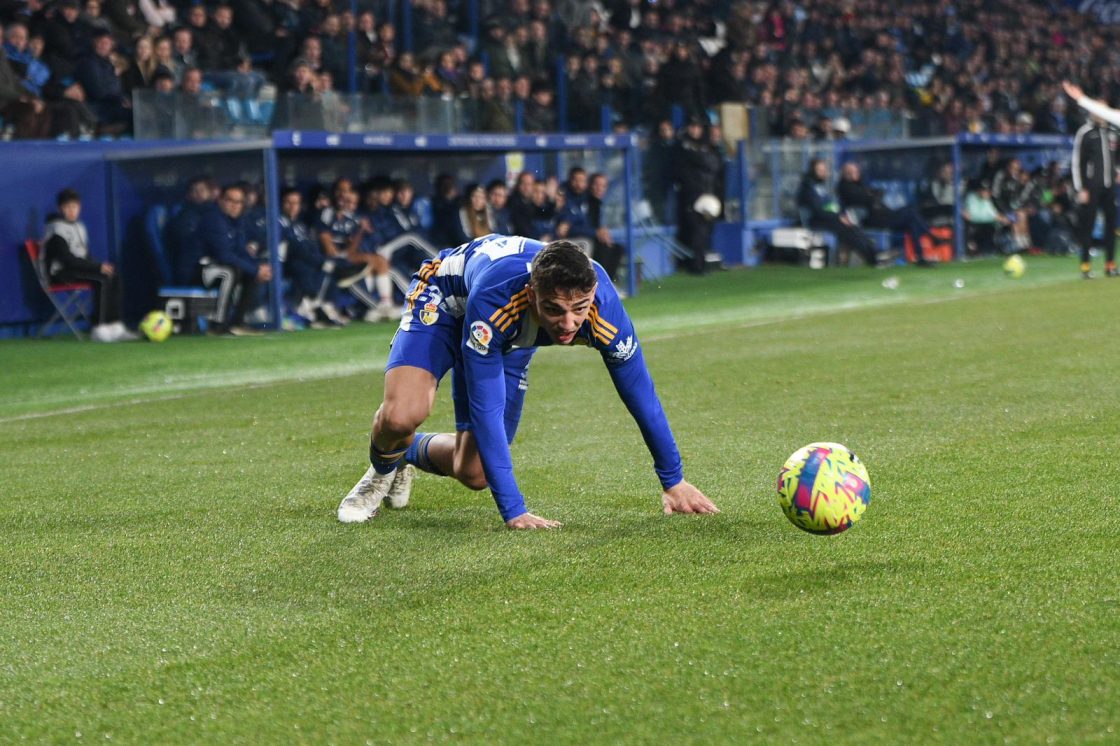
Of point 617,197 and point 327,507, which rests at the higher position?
point 617,197

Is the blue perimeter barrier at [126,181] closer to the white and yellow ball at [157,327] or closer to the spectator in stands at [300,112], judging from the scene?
the spectator in stands at [300,112]

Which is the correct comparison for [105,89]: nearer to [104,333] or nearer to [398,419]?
[104,333]

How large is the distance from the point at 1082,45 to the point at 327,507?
37689mm

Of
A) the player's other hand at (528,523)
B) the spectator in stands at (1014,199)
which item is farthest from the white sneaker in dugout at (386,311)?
the spectator in stands at (1014,199)

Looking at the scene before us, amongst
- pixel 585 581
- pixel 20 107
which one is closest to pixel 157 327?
pixel 20 107

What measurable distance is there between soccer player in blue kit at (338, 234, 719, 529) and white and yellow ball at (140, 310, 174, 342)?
32.3ft

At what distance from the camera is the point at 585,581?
5.18 meters

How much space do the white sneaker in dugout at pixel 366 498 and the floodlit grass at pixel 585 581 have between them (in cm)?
15

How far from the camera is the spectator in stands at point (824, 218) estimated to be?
25.5 m

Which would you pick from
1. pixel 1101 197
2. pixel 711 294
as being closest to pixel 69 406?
pixel 711 294

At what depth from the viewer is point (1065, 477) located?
6688 millimetres

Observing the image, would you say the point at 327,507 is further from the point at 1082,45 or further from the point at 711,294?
the point at 1082,45

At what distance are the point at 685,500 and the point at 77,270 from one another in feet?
38.5

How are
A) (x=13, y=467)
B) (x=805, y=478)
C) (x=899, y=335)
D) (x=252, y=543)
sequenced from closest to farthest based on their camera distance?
(x=805, y=478)
(x=252, y=543)
(x=13, y=467)
(x=899, y=335)
